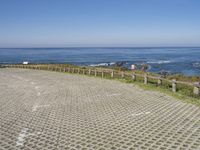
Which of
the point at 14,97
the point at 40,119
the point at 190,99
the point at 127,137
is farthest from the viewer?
the point at 14,97

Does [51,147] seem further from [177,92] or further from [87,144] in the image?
[177,92]

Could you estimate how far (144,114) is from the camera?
1265cm

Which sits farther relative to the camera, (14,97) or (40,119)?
(14,97)

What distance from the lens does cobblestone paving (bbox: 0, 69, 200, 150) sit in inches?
346

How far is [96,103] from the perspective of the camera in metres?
15.5

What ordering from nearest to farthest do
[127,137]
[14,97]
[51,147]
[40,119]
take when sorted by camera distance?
[51,147], [127,137], [40,119], [14,97]

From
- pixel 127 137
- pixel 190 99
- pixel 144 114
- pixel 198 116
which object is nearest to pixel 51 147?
pixel 127 137

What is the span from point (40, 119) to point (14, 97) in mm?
6545

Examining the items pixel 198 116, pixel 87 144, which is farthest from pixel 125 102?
pixel 87 144

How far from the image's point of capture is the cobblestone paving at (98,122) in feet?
28.8

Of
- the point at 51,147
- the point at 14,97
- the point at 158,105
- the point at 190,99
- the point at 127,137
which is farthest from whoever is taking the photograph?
the point at 14,97

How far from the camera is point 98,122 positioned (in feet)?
37.4

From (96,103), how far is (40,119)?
4150mm

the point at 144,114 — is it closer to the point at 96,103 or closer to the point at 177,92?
the point at 96,103
